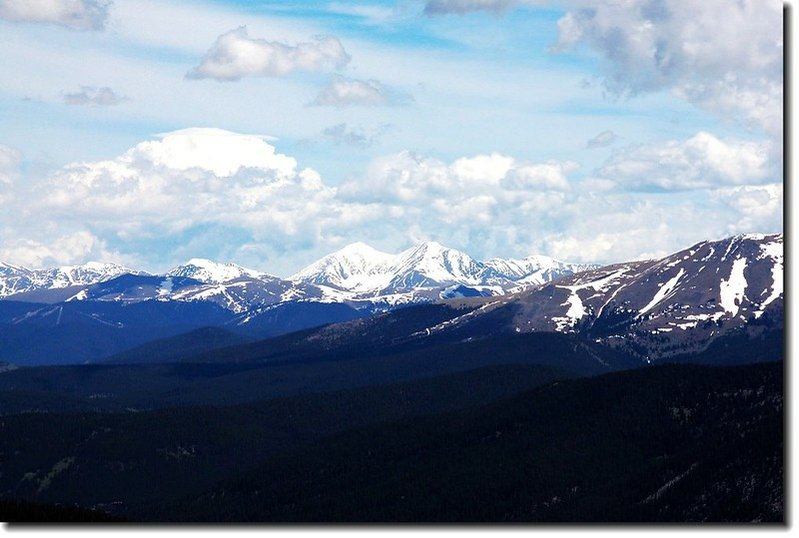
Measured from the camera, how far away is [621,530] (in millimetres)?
77000

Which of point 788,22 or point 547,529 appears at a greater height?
point 788,22

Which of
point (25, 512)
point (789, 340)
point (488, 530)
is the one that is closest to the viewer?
point (488, 530)

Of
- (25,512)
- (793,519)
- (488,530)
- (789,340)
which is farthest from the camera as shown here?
(25,512)

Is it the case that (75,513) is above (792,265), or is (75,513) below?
below

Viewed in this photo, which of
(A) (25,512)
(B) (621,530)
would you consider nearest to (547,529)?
(B) (621,530)

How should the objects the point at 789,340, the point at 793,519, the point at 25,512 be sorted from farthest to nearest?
1. the point at 25,512
2. the point at 789,340
3. the point at 793,519

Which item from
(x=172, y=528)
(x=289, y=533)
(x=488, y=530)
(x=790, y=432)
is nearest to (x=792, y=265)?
(x=790, y=432)

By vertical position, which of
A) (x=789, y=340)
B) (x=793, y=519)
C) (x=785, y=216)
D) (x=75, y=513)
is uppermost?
(x=785, y=216)

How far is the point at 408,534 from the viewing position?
75375 mm

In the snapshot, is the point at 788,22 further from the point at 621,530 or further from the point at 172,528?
the point at 172,528

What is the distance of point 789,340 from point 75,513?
117 m

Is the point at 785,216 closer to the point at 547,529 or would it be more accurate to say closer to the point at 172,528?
the point at 547,529

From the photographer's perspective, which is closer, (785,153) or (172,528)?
(172,528)

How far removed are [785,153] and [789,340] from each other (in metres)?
12.6
